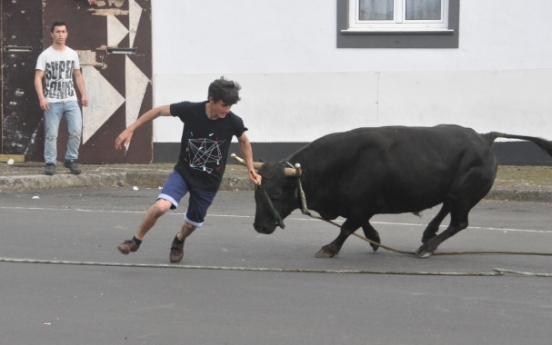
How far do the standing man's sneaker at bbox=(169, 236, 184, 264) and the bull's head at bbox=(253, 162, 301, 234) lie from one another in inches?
24.6

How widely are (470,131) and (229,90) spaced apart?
7.74 ft

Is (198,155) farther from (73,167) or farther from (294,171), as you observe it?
(73,167)

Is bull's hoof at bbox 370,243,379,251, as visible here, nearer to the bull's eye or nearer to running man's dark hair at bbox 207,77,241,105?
the bull's eye

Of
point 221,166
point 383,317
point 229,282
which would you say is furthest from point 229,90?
point 383,317

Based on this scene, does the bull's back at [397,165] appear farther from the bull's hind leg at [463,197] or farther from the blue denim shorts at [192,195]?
the blue denim shorts at [192,195]

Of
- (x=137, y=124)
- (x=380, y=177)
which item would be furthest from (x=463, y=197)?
(x=137, y=124)

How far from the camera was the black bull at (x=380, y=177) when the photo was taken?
8414mm

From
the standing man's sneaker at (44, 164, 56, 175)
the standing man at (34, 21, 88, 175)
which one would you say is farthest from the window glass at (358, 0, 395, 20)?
the standing man's sneaker at (44, 164, 56, 175)

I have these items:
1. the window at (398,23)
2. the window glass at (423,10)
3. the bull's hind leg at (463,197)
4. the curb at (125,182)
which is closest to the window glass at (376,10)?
the window at (398,23)

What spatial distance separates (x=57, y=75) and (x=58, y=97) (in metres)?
0.30

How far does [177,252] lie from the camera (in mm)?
8328

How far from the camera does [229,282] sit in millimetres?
7543

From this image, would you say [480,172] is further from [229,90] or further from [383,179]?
[229,90]

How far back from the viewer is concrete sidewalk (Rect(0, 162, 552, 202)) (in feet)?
42.0
